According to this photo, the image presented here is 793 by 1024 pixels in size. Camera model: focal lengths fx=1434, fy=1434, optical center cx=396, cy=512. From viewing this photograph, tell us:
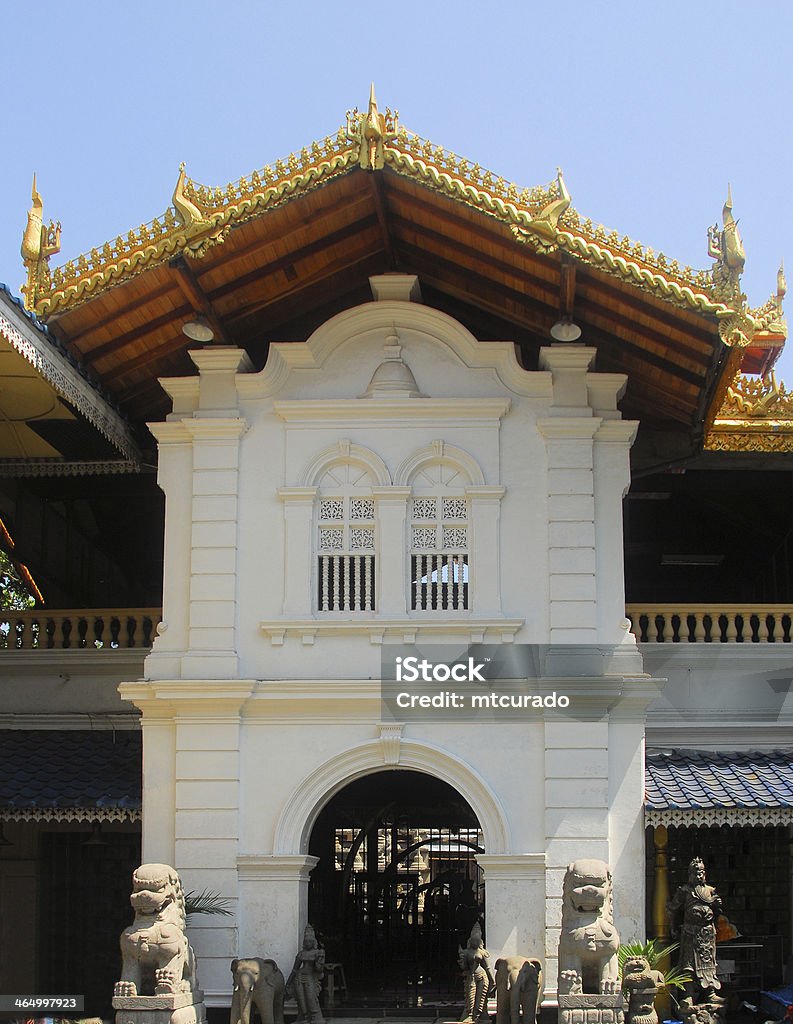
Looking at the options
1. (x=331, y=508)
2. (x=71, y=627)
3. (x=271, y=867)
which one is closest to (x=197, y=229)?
(x=331, y=508)

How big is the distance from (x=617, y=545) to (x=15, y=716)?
295 inches

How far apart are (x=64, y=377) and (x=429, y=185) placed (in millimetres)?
4386

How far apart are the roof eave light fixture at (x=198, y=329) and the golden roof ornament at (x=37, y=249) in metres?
1.56

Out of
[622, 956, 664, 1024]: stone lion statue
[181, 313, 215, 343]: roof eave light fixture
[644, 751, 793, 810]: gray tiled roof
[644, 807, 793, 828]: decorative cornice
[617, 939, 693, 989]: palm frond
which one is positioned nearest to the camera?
[622, 956, 664, 1024]: stone lion statue

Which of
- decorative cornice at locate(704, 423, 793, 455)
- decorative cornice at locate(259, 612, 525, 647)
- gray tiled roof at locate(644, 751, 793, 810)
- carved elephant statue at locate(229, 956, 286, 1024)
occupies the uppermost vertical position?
decorative cornice at locate(704, 423, 793, 455)

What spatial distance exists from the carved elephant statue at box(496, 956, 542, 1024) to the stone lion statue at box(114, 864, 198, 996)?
293cm

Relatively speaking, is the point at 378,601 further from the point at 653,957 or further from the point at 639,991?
the point at 639,991

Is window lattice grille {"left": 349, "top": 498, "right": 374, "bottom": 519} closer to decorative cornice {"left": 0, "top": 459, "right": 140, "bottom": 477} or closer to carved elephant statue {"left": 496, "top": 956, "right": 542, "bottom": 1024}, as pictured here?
decorative cornice {"left": 0, "top": 459, "right": 140, "bottom": 477}

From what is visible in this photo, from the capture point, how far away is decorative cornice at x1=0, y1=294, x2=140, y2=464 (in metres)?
14.4

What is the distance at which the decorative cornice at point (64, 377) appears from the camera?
1439 cm

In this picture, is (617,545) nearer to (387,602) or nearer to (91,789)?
(387,602)

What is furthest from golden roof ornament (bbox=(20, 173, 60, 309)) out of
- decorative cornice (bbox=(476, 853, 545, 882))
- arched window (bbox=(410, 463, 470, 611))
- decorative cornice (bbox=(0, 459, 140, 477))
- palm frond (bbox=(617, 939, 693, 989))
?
palm frond (bbox=(617, 939, 693, 989))

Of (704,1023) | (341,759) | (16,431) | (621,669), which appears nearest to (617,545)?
(621,669)

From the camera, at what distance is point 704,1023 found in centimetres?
1372
